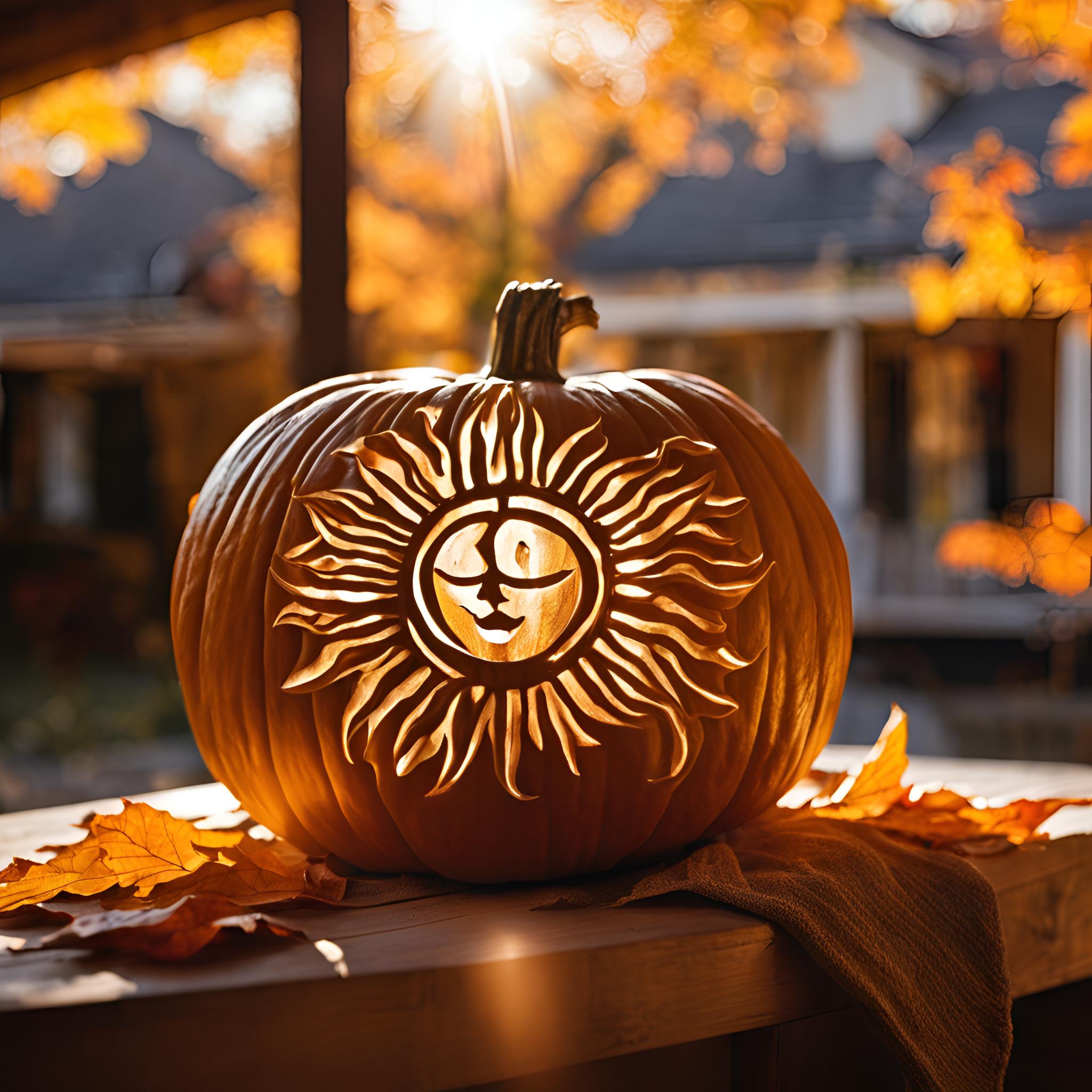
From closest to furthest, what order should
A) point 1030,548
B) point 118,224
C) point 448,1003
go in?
point 448,1003
point 1030,548
point 118,224

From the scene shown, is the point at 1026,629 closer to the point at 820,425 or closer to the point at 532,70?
the point at 820,425

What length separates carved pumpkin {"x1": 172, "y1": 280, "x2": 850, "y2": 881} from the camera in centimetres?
113

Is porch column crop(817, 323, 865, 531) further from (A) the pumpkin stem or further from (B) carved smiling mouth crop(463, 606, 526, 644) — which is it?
(B) carved smiling mouth crop(463, 606, 526, 644)

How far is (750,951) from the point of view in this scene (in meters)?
1.08

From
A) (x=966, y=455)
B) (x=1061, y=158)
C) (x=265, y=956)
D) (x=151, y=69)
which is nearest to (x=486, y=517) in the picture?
(x=265, y=956)

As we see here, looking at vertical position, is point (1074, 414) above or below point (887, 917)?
above

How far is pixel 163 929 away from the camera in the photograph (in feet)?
3.26

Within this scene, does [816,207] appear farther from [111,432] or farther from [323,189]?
[323,189]

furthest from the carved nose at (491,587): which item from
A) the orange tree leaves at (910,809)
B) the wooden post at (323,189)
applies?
the wooden post at (323,189)

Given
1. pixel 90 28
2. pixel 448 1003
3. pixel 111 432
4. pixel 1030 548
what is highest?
pixel 90 28

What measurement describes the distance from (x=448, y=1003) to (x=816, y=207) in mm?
8935

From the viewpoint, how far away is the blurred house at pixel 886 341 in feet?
24.4

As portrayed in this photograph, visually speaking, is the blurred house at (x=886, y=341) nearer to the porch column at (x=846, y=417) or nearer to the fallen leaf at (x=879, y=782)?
the porch column at (x=846, y=417)

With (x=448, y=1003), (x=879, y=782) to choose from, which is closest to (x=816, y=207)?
(x=879, y=782)
